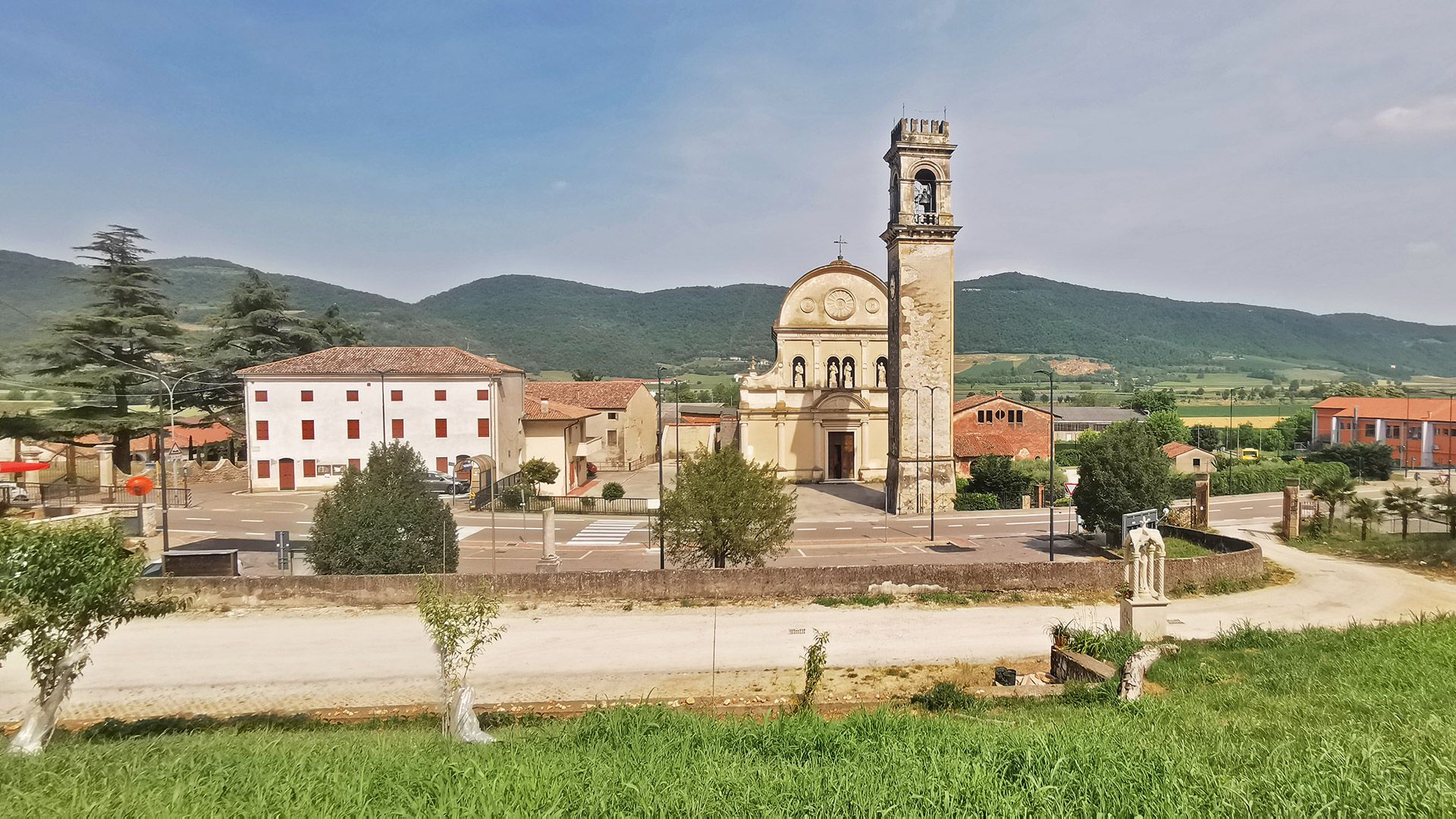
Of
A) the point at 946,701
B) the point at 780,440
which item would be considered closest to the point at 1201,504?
the point at 780,440

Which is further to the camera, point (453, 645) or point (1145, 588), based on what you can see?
point (1145, 588)

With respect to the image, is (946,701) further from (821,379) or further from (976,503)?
(821,379)

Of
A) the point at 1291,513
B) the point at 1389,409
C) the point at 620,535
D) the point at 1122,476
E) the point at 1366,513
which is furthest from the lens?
the point at 1389,409

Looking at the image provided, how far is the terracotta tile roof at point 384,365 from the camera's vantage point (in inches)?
1489

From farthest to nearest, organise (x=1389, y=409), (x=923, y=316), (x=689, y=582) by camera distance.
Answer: (x=1389, y=409) < (x=923, y=316) < (x=689, y=582)

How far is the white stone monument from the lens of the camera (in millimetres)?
15227

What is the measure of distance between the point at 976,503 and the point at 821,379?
13832mm

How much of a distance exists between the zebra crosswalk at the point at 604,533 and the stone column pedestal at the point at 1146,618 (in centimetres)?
1874

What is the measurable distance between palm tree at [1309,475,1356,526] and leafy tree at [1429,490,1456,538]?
235cm

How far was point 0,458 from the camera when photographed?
4144cm

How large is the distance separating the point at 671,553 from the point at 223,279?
211559 millimetres

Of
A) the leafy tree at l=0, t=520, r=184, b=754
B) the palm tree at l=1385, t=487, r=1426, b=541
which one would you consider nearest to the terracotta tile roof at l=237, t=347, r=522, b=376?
the leafy tree at l=0, t=520, r=184, b=754

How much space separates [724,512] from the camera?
67.1 feet

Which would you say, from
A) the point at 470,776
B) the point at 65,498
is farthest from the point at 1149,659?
the point at 65,498
